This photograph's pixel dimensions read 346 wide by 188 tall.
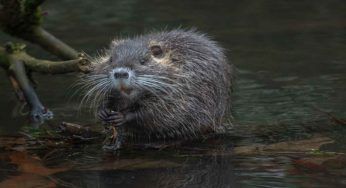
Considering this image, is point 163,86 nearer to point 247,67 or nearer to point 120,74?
point 120,74

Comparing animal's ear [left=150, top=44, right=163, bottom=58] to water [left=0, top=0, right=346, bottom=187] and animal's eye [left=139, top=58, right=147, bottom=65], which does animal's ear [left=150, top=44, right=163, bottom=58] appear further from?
water [left=0, top=0, right=346, bottom=187]

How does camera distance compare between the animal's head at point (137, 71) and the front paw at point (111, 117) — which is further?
the front paw at point (111, 117)

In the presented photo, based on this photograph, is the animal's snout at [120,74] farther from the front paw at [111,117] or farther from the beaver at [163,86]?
the front paw at [111,117]

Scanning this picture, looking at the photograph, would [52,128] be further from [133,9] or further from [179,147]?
[133,9]

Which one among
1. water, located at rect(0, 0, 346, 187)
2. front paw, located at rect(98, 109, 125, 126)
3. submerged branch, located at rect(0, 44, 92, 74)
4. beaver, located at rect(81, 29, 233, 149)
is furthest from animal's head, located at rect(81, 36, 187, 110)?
submerged branch, located at rect(0, 44, 92, 74)

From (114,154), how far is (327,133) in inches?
50.7

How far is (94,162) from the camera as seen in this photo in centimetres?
467

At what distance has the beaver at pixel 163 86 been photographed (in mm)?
4820

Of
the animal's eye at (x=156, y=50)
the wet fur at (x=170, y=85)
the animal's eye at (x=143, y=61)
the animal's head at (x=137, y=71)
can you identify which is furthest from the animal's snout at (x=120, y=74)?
the animal's eye at (x=156, y=50)

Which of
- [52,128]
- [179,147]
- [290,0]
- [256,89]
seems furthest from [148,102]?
[290,0]

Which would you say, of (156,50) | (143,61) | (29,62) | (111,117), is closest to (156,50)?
(156,50)

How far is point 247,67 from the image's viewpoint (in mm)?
6938

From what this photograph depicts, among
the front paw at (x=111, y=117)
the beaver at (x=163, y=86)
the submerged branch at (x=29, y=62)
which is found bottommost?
the front paw at (x=111, y=117)

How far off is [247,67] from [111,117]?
233cm
